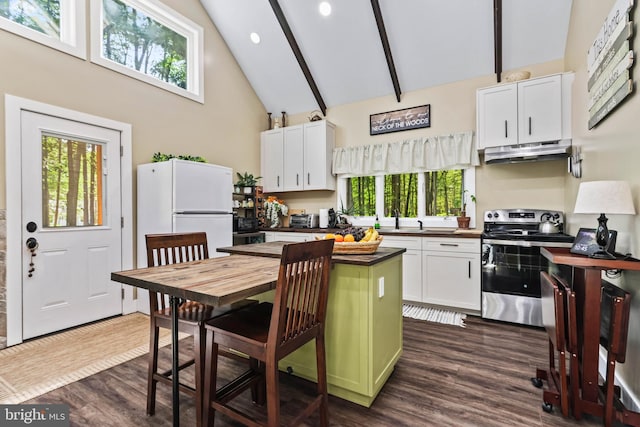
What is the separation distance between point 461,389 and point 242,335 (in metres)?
1.51

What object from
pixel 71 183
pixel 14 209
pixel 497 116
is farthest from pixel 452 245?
pixel 14 209

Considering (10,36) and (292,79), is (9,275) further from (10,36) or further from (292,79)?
(292,79)

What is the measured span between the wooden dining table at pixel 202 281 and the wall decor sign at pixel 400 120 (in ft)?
10.9

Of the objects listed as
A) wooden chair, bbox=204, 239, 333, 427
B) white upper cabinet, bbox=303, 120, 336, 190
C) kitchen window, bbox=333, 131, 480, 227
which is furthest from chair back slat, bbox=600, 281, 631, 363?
white upper cabinet, bbox=303, 120, 336, 190

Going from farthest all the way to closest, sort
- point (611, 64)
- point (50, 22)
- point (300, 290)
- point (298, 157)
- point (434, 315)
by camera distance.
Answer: point (298, 157) → point (434, 315) → point (50, 22) → point (611, 64) → point (300, 290)

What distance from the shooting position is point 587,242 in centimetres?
189

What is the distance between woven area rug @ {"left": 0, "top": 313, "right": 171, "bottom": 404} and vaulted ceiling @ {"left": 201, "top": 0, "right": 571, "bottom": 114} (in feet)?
13.0

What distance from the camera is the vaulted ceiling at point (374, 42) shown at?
138 inches

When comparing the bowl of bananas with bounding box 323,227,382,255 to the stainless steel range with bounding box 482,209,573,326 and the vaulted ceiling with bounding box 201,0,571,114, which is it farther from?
the vaulted ceiling with bounding box 201,0,571,114

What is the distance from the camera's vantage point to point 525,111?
3.41 metres

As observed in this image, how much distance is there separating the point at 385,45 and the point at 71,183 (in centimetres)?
387

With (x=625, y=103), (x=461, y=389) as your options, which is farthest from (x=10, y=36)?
(x=625, y=103)

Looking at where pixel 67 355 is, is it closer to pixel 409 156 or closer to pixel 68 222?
pixel 68 222

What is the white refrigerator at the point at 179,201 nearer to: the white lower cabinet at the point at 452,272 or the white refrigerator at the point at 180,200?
the white refrigerator at the point at 180,200
